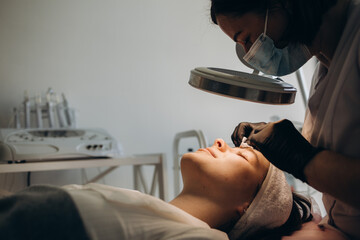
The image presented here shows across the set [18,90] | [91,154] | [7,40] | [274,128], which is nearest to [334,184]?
[274,128]

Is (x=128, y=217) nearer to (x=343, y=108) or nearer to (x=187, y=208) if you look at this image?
(x=187, y=208)

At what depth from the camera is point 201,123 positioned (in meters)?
2.40

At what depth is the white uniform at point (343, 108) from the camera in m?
0.77

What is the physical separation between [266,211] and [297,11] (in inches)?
22.5

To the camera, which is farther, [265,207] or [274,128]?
[265,207]

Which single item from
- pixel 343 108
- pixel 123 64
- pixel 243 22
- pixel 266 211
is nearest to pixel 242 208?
pixel 266 211

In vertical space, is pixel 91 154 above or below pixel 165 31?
below

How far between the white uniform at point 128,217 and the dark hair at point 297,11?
22.1 inches

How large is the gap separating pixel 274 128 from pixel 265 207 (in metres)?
0.28

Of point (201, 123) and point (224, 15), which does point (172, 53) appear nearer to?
point (201, 123)

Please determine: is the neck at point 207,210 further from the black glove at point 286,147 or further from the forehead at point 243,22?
the forehead at point 243,22

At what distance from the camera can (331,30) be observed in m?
0.90

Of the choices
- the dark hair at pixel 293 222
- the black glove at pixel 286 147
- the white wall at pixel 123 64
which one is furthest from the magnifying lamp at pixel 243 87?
the white wall at pixel 123 64

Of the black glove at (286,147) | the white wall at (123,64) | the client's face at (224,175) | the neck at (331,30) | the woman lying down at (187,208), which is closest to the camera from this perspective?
the woman lying down at (187,208)
